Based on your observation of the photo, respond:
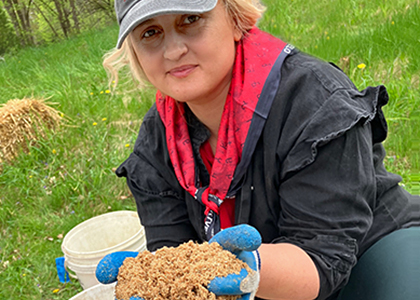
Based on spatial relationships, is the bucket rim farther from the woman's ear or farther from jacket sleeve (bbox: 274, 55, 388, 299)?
the woman's ear

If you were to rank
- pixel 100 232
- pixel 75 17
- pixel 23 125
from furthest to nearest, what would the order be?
1. pixel 75 17
2. pixel 23 125
3. pixel 100 232

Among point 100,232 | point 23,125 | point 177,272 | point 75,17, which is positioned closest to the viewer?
point 177,272

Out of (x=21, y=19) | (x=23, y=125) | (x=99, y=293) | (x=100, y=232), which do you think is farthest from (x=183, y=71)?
(x=21, y=19)

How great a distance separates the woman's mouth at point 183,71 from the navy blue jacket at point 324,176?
0.28 metres

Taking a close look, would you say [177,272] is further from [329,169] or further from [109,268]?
[329,169]

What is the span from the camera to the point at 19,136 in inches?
→ 139

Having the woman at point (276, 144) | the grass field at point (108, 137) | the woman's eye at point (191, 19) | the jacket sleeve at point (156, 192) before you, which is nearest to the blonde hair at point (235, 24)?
the woman at point (276, 144)

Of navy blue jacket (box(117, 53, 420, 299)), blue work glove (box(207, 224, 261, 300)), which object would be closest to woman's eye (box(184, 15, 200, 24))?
navy blue jacket (box(117, 53, 420, 299))

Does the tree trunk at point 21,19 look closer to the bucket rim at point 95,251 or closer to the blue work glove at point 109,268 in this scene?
the bucket rim at point 95,251

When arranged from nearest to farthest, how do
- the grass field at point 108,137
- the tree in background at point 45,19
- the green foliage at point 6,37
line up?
the grass field at point 108,137, the green foliage at point 6,37, the tree in background at point 45,19

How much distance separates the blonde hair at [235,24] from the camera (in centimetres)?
129

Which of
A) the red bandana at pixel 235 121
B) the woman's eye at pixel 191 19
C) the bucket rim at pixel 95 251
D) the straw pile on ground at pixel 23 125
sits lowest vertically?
the bucket rim at pixel 95 251

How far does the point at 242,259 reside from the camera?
3.41ft

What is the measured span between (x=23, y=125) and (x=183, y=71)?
286 centimetres
